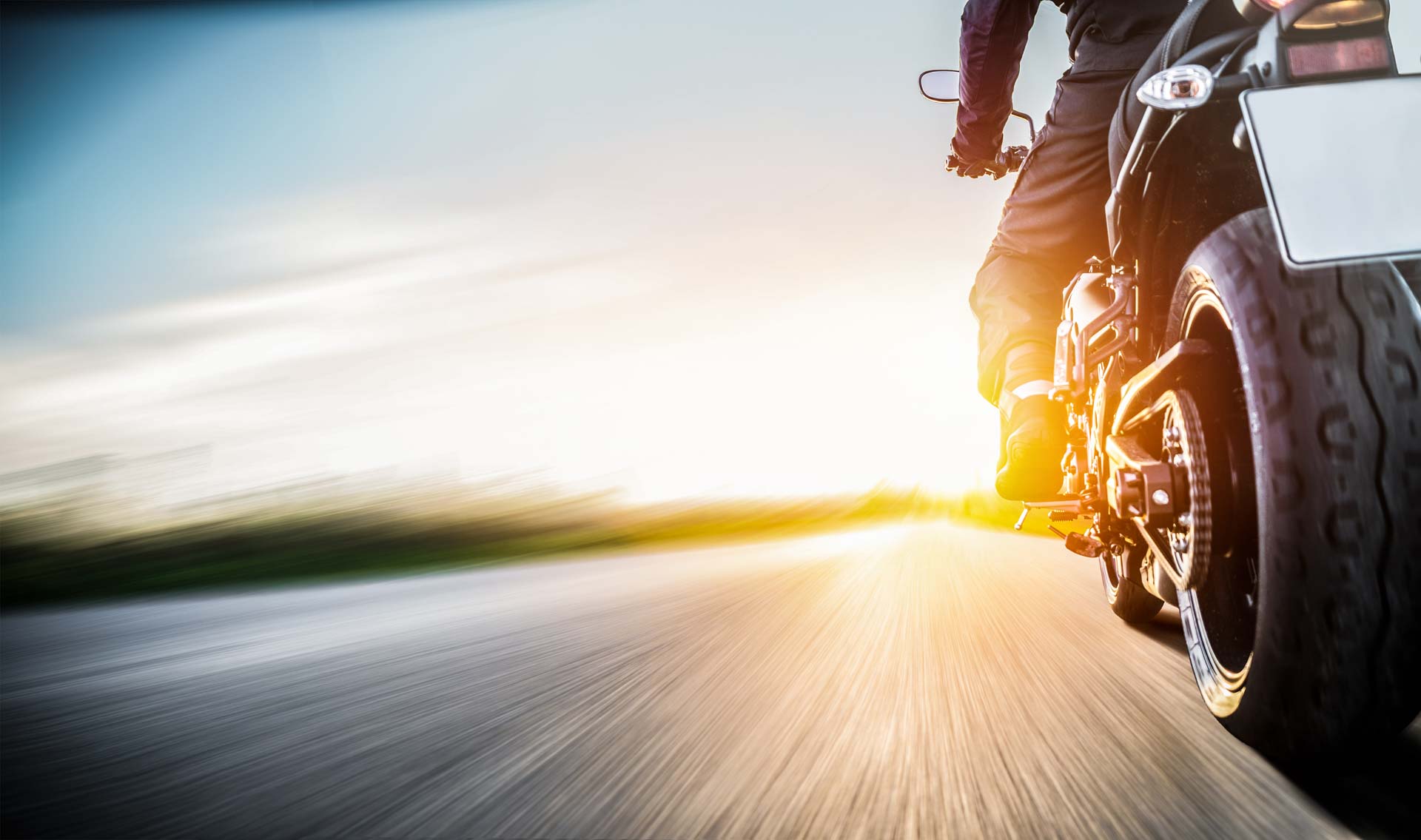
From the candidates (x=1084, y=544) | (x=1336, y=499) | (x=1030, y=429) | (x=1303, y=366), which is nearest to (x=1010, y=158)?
(x=1030, y=429)

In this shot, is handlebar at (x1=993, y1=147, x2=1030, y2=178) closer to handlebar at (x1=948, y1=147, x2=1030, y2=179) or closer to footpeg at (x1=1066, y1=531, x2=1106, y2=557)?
handlebar at (x1=948, y1=147, x2=1030, y2=179)

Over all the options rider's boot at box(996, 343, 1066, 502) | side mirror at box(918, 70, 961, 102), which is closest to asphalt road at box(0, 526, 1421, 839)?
rider's boot at box(996, 343, 1066, 502)

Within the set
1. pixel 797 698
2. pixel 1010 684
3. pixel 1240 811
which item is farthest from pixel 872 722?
pixel 1240 811

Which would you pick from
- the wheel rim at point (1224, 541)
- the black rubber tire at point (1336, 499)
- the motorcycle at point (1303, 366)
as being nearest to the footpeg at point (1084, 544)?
the wheel rim at point (1224, 541)

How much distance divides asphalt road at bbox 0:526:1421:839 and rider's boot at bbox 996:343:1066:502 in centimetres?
49

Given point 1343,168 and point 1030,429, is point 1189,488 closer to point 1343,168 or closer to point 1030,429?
point 1343,168

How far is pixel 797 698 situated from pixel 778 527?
11.5 m

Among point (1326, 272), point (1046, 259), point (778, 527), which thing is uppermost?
point (1046, 259)

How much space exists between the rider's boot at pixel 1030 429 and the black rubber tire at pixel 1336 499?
1.19 m

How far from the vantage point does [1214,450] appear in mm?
1593

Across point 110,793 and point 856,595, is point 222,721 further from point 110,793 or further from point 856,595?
→ point 856,595

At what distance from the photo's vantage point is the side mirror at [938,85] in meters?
2.88

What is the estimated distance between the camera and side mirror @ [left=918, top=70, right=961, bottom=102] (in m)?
2.88

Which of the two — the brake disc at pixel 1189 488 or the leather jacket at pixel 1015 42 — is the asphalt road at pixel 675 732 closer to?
the brake disc at pixel 1189 488
